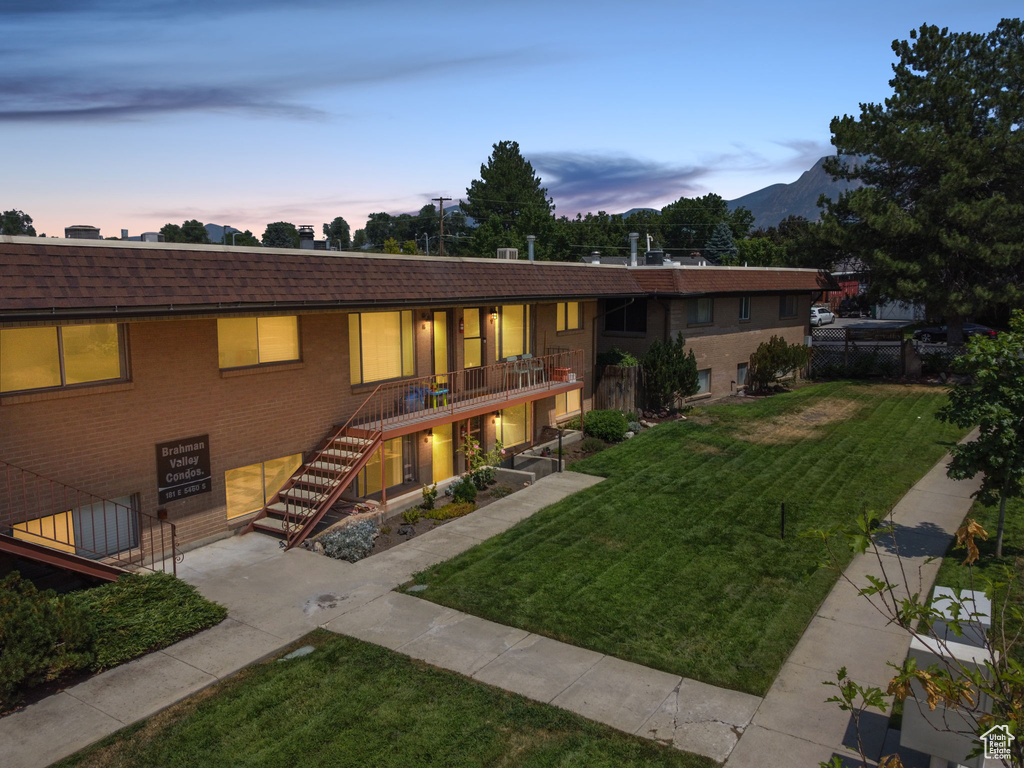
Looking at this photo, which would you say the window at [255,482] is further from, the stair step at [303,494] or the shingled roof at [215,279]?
the shingled roof at [215,279]

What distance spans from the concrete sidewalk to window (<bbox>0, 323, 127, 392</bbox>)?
1051 centimetres

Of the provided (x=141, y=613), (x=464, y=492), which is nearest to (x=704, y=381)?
(x=464, y=492)

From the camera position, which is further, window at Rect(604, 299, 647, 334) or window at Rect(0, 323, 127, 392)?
window at Rect(604, 299, 647, 334)

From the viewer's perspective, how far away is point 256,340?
14164 mm

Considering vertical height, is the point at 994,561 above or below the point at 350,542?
below

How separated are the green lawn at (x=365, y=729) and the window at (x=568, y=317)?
14.6m

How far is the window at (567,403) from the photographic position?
22938 millimetres

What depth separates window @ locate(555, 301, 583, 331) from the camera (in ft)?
74.5

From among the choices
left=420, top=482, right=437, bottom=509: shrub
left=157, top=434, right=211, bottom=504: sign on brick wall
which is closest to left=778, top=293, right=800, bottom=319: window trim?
left=420, top=482, right=437, bottom=509: shrub

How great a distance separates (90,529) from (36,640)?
3.26 metres

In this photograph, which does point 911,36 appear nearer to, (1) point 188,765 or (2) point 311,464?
(2) point 311,464

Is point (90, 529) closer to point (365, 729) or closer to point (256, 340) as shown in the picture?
point (256, 340)

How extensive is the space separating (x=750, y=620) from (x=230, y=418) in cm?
946

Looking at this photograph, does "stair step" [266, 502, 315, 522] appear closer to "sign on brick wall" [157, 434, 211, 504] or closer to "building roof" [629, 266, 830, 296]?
"sign on brick wall" [157, 434, 211, 504]
